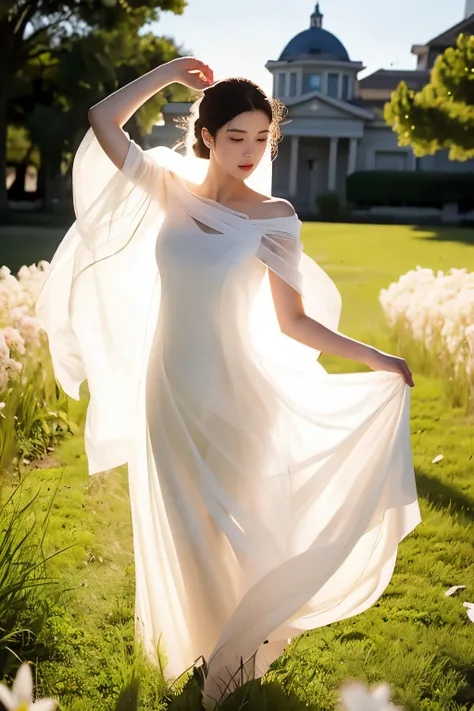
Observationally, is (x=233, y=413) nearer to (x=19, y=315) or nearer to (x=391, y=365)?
(x=391, y=365)

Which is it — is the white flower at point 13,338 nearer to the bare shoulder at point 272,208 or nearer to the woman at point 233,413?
the woman at point 233,413

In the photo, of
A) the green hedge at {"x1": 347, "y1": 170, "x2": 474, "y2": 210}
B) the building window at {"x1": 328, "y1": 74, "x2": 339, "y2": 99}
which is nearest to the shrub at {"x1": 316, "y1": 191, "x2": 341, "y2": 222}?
the green hedge at {"x1": 347, "y1": 170, "x2": 474, "y2": 210}

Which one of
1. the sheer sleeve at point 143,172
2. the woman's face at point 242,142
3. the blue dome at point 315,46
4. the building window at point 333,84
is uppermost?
the blue dome at point 315,46

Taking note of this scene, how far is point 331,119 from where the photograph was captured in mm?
42656

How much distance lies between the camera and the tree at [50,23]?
24156 mm

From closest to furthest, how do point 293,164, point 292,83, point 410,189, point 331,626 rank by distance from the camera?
point 331,626 < point 410,189 < point 293,164 < point 292,83

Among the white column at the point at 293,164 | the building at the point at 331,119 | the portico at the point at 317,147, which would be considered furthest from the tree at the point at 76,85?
the portico at the point at 317,147

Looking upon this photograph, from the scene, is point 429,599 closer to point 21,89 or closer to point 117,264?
point 117,264

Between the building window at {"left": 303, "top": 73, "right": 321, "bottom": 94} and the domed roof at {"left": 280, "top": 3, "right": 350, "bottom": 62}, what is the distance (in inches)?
63.0

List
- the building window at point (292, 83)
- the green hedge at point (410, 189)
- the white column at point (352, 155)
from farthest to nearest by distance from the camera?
the building window at point (292, 83) → the white column at point (352, 155) → the green hedge at point (410, 189)

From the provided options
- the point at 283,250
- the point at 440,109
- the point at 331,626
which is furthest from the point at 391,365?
the point at 440,109

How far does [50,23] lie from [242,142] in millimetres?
26287

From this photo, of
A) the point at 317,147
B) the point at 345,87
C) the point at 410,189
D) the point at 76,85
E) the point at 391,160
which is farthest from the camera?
the point at 345,87

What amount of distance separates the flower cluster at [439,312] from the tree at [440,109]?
44.4 ft
